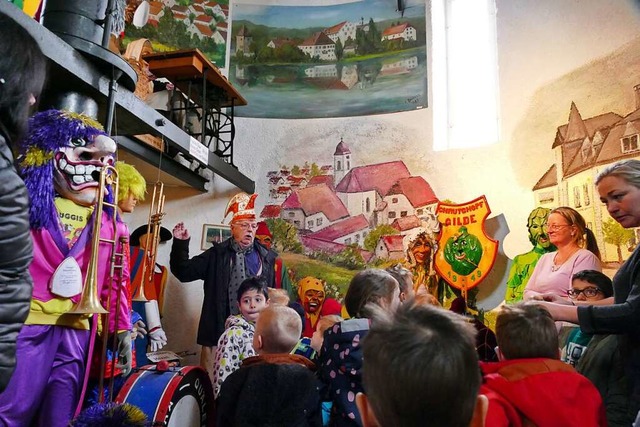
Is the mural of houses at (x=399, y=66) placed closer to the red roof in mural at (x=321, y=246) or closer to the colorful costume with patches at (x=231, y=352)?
the red roof in mural at (x=321, y=246)

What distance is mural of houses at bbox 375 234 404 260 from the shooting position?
223 inches

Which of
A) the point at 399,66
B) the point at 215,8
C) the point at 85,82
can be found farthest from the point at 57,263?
the point at 215,8

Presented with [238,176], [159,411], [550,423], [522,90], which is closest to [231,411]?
[159,411]

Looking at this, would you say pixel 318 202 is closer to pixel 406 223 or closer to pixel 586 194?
pixel 406 223

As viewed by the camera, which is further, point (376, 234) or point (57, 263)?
point (376, 234)

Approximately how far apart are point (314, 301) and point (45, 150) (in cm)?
377

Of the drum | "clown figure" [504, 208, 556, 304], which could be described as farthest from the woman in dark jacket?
"clown figure" [504, 208, 556, 304]

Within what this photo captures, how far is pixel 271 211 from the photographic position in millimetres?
6262

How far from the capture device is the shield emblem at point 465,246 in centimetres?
510

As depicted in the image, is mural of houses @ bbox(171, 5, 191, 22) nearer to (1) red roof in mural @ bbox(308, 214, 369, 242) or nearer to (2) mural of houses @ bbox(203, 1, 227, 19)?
(2) mural of houses @ bbox(203, 1, 227, 19)

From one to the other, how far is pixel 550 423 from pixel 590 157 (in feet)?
13.3

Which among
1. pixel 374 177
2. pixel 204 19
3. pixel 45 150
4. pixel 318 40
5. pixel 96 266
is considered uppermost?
pixel 204 19

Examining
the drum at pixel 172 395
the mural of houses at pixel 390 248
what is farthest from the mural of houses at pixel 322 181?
the drum at pixel 172 395

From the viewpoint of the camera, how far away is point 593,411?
1518 millimetres
